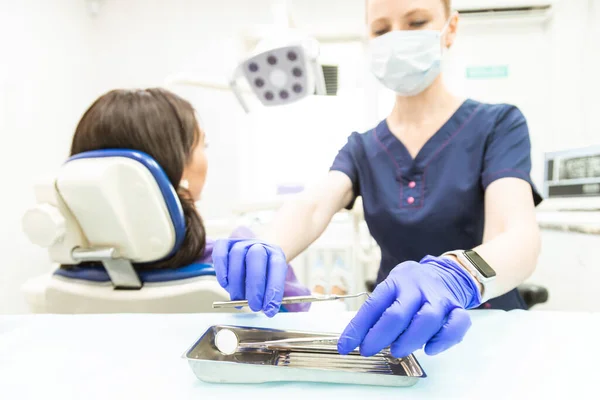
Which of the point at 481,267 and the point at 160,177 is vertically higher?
the point at 160,177

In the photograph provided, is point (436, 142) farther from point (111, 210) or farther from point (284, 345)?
point (111, 210)

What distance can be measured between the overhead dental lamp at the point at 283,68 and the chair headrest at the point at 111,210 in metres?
0.30

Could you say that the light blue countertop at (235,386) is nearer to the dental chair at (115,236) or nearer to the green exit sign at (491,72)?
the dental chair at (115,236)

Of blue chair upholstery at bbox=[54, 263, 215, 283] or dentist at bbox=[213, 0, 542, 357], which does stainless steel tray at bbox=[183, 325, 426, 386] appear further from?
blue chair upholstery at bbox=[54, 263, 215, 283]

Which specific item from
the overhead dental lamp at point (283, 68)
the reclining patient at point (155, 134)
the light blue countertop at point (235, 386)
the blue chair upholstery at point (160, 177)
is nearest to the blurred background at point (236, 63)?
the reclining patient at point (155, 134)

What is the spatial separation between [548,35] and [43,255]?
10.9ft

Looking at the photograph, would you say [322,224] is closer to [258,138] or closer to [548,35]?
[258,138]

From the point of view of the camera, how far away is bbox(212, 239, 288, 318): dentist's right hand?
62 cm

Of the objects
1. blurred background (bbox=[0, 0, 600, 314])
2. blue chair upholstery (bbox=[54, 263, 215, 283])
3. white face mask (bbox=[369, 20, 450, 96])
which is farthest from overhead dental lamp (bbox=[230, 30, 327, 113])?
blurred background (bbox=[0, 0, 600, 314])

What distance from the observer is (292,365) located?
0.48m

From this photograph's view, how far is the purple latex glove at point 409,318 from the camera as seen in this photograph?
1.51 ft

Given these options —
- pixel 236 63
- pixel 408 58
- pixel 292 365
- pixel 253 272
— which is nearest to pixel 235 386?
pixel 292 365

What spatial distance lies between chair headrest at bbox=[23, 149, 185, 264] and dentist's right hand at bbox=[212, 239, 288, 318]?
A: 0.71 feet

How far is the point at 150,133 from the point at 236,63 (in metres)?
1.23
